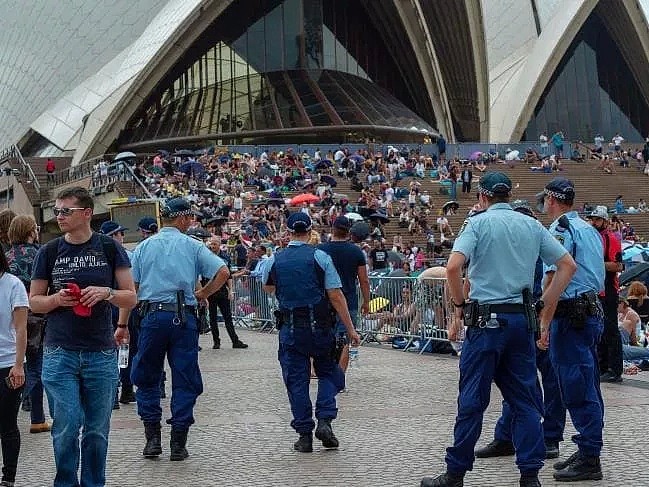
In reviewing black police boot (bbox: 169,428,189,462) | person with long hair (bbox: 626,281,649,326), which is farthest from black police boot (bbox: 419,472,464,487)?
person with long hair (bbox: 626,281,649,326)

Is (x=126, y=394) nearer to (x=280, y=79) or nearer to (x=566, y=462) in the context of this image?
(x=566, y=462)

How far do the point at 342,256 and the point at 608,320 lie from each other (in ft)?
7.93

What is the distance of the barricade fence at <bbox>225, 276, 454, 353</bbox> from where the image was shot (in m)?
A: 12.5

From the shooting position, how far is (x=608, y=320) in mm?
9438

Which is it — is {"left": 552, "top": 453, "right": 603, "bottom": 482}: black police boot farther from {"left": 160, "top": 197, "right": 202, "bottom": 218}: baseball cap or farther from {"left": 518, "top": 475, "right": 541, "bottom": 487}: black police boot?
{"left": 160, "top": 197, "right": 202, "bottom": 218}: baseball cap

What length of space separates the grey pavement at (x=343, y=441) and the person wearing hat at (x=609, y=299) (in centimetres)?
23

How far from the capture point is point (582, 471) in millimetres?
5711

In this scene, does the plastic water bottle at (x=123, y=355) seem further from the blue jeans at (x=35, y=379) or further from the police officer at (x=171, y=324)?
the blue jeans at (x=35, y=379)

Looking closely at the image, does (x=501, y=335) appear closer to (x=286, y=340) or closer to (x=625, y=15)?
(x=286, y=340)

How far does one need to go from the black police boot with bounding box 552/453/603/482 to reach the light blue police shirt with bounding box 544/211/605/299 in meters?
0.99

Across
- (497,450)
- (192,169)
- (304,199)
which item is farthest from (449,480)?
(192,169)

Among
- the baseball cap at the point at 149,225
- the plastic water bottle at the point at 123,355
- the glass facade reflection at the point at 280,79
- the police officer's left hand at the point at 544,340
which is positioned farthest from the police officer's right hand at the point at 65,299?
the glass facade reflection at the point at 280,79

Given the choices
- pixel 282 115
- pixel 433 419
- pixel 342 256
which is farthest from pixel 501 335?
pixel 282 115

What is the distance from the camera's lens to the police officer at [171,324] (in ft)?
22.0
